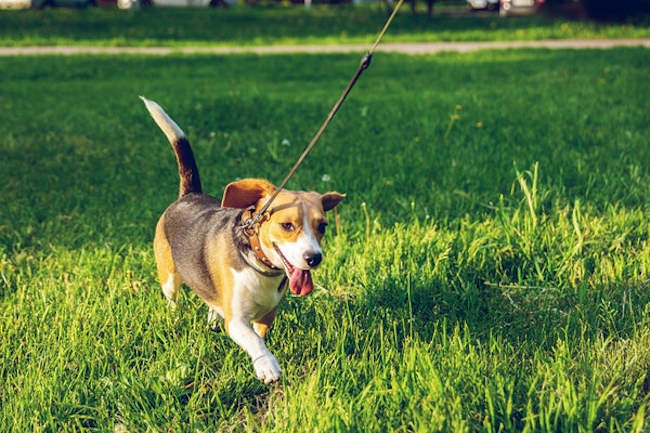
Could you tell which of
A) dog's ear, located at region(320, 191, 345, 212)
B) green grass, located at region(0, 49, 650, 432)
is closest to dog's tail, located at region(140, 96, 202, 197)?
green grass, located at region(0, 49, 650, 432)

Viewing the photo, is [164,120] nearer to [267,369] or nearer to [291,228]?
[291,228]

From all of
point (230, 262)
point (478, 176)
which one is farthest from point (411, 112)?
point (230, 262)

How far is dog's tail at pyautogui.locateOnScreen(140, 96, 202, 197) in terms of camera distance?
3391 millimetres

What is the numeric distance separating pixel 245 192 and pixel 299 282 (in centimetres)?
44

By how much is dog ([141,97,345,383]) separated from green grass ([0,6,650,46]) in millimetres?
14330

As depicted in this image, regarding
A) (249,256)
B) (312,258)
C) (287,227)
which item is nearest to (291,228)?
(287,227)

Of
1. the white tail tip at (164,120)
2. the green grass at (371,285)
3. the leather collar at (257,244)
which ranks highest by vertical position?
the white tail tip at (164,120)

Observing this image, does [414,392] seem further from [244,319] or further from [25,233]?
[25,233]

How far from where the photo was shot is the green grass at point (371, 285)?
2375 mm

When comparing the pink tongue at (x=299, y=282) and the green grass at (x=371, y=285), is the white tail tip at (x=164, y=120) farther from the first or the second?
the pink tongue at (x=299, y=282)

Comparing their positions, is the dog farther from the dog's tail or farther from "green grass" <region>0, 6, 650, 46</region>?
"green grass" <region>0, 6, 650, 46</region>

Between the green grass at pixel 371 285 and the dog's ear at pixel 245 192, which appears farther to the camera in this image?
the dog's ear at pixel 245 192

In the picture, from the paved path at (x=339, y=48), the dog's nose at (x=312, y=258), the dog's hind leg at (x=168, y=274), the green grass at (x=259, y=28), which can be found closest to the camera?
the dog's nose at (x=312, y=258)

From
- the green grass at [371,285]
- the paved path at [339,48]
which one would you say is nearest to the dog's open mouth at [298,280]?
the green grass at [371,285]
